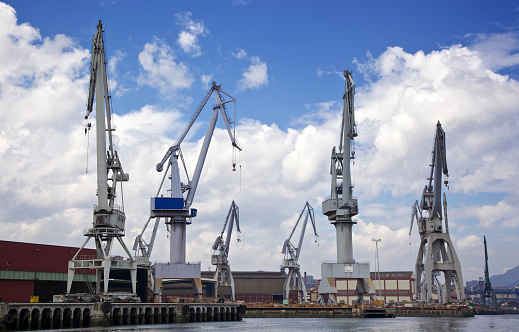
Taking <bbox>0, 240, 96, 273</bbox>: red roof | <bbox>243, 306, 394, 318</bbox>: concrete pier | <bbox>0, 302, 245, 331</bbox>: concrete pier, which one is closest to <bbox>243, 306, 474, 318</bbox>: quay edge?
<bbox>243, 306, 394, 318</bbox>: concrete pier

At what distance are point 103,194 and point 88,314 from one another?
15608 millimetres

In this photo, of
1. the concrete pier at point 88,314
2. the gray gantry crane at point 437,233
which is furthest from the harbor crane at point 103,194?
the gray gantry crane at point 437,233

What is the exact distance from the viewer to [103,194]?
71125 millimetres

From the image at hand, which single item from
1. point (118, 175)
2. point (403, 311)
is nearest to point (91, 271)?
point (118, 175)

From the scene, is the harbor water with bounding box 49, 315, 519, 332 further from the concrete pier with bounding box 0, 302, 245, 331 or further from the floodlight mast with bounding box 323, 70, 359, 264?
the floodlight mast with bounding box 323, 70, 359, 264

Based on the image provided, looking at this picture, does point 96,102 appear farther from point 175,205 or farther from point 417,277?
point 417,277

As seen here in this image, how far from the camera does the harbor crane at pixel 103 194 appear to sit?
68.6 m

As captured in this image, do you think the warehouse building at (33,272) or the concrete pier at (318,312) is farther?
the concrete pier at (318,312)

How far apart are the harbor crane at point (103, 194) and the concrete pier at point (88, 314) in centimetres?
274

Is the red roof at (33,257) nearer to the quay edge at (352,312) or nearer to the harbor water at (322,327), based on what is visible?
the harbor water at (322,327)

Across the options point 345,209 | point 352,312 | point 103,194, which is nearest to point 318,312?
point 352,312

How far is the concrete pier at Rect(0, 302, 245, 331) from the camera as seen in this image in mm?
53625

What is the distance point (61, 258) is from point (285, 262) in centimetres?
9206

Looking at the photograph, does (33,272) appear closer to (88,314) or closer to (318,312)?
(88,314)
